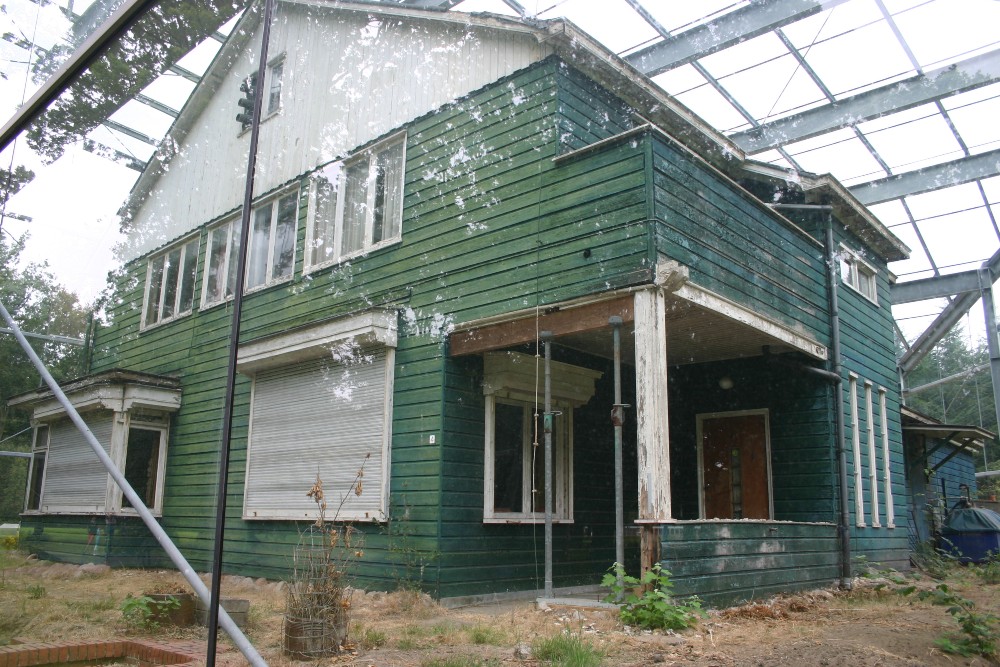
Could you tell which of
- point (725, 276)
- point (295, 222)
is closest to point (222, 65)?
point (295, 222)

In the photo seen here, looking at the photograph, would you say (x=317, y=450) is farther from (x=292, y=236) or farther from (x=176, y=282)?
(x=176, y=282)

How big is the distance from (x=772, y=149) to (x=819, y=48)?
144cm

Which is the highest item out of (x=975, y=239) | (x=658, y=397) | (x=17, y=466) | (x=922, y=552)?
(x=975, y=239)

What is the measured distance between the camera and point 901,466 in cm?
1041

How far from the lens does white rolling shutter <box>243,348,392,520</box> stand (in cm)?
392

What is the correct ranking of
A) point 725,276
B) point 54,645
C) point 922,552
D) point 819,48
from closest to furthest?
point 54,645, point 819,48, point 725,276, point 922,552

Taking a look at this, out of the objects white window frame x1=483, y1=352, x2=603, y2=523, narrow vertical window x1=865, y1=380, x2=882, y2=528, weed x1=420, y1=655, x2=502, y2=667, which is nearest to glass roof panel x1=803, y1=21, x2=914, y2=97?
weed x1=420, y1=655, x2=502, y2=667

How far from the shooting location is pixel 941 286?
134 inches

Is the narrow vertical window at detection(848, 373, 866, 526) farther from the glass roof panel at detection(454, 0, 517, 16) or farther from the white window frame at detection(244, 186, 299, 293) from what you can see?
the white window frame at detection(244, 186, 299, 293)

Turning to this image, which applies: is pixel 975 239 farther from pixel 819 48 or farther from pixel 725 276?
pixel 725 276

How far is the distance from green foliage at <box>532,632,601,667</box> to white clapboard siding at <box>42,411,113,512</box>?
1.99 metres

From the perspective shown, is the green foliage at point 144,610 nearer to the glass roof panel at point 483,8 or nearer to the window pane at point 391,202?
the glass roof panel at point 483,8

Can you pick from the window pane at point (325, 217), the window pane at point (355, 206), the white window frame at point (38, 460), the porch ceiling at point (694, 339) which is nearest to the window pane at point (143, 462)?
the white window frame at point (38, 460)

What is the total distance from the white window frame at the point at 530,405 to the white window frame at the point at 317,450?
1.06 meters
